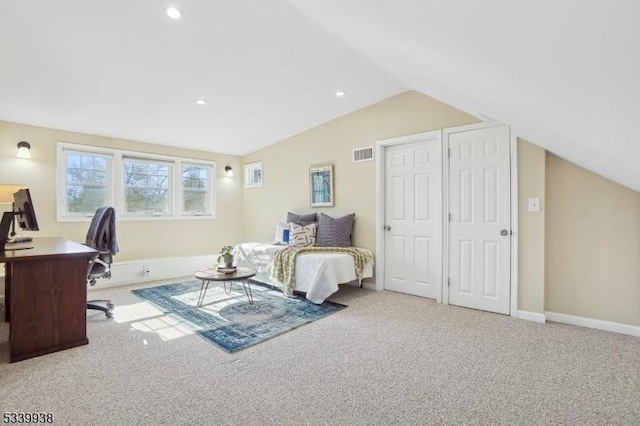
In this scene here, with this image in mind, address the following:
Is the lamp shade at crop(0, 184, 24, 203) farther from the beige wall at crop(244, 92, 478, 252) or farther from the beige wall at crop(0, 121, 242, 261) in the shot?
the beige wall at crop(244, 92, 478, 252)

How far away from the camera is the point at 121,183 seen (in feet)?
15.5

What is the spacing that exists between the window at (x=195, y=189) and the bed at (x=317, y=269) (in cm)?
183

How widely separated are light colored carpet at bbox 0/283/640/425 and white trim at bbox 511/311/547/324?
0.37 ft

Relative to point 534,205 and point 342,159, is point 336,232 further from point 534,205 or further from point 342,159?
point 534,205

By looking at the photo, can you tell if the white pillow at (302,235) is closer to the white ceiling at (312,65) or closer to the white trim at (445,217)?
the white ceiling at (312,65)

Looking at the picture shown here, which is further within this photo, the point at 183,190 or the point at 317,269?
the point at 183,190

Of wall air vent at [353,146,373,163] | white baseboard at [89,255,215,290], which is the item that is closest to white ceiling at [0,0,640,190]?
wall air vent at [353,146,373,163]

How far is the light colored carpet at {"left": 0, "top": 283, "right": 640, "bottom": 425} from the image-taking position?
166 cm

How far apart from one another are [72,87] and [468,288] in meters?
4.81

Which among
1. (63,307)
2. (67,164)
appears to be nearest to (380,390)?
(63,307)

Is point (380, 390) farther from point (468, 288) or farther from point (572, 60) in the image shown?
point (468, 288)

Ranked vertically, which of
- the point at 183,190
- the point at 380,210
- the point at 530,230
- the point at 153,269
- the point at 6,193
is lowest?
the point at 153,269

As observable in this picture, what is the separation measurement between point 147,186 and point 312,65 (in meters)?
3.48

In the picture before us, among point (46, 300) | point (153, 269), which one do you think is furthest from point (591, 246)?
point (153, 269)
